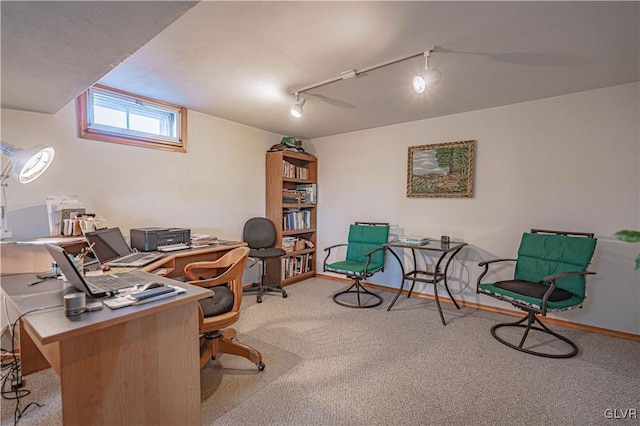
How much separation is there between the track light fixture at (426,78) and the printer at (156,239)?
2411 mm

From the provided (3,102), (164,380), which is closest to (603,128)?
(164,380)

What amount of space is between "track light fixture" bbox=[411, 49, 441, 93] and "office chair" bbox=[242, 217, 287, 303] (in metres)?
2.45

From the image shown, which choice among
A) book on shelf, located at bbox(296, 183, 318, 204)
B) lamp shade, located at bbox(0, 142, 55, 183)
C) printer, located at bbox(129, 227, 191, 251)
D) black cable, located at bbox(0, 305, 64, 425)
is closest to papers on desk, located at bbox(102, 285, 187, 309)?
black cable, located at bbox(0, 305, 64, 425)

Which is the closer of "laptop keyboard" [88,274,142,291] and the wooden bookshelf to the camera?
"laptop keyboard" [88,274,142,291]

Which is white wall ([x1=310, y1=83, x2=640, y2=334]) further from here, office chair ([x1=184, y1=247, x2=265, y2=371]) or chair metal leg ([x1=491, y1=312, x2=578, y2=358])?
office chair ([x1=184, y1=247, x2=265, y2=371])

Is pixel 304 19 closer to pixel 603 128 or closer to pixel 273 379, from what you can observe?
pixel 273 379

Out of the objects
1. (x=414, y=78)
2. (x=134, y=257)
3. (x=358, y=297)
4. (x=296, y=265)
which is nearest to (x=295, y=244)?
(x=296, y=265)

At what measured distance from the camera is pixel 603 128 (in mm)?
2676

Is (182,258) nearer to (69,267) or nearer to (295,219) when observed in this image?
(69,267)

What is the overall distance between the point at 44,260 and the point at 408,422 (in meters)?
2.52

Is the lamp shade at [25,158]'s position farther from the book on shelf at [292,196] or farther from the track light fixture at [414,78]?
the book on shelf at [292,196]

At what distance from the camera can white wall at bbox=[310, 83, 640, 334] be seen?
2607mm

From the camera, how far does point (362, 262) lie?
366 cm

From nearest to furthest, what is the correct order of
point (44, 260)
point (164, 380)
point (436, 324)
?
point (164, 380) < point (44, 260) < point (436, 324)
